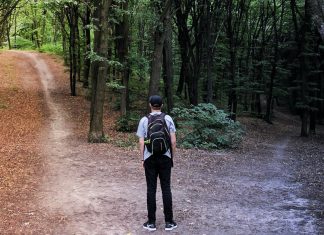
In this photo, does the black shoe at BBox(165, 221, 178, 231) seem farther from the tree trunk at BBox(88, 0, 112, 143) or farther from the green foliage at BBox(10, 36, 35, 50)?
the green foliage at BBox(10, 36, 35, 50)

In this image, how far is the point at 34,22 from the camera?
50344mm

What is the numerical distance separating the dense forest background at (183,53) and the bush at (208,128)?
0.24 m

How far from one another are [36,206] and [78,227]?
53.9 inches

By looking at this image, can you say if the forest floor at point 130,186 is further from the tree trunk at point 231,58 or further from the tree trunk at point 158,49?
the tree trunk at point 231,58

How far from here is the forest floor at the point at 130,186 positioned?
702cm

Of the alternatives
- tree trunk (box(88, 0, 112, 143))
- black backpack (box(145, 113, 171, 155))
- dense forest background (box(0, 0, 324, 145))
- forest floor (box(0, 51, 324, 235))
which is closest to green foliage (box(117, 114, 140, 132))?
dense forest background (box(0, 0, 324, 145))

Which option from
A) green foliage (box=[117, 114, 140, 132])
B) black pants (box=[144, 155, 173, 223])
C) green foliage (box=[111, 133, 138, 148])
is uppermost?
black pants (box=[144, 155, 173, 223])

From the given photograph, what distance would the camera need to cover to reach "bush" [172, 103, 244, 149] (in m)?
15.2

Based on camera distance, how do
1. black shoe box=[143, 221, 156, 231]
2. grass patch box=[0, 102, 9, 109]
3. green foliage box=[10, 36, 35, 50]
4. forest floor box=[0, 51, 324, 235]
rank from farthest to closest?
green foliage box=[10, 36, 35, 50], grass patch box=[0, 102, 9, 109], forest floor box=[0, 51, 324, 235], black shoe box=[143, 221, 156, 231]

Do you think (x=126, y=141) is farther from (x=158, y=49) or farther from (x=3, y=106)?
(x=3, y=106)

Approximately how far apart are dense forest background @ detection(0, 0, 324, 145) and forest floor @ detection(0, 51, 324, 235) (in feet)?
6.95

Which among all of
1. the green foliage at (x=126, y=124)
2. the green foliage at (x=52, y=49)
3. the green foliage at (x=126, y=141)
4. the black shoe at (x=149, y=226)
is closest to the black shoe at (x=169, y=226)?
the black shoe at (x=149, y=226)

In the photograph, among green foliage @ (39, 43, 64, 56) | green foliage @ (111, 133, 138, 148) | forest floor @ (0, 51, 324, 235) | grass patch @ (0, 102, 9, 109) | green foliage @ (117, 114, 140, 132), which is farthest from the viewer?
green foliage @ (39, 43, 64, 56)

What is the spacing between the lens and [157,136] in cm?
634
